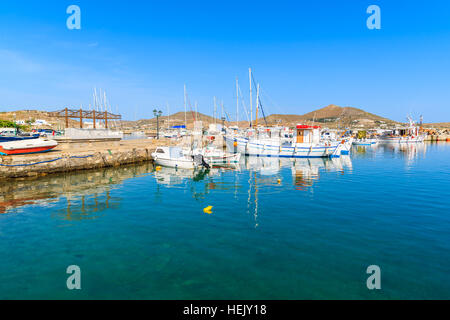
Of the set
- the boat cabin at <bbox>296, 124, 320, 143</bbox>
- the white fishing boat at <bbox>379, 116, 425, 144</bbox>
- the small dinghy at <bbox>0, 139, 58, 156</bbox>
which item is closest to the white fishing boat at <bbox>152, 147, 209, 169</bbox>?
the small dinghy at <bbox>0, 139, 58, 156</bbox>

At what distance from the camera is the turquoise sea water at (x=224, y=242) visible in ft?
24.8

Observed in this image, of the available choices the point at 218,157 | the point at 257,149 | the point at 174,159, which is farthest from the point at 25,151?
the point at 257,149

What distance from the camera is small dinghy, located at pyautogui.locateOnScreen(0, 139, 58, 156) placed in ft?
87.4

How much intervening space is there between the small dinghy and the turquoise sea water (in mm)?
8536

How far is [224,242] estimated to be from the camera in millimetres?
10672

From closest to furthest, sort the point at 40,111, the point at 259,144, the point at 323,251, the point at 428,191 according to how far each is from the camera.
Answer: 1. the point at 323,251
2. the point at 428,191
3. the point at 259,144
4. the point at 40,111

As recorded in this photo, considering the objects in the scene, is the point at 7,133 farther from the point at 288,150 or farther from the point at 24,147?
the point at 288,150

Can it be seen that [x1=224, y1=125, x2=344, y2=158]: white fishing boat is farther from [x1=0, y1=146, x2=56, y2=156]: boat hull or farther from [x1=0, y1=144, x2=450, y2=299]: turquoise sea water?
[x1=0, y1=146, x2=56, y2=156]: boat hull

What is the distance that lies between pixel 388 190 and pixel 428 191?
3.09 meters

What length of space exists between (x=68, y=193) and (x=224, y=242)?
1520 cm
